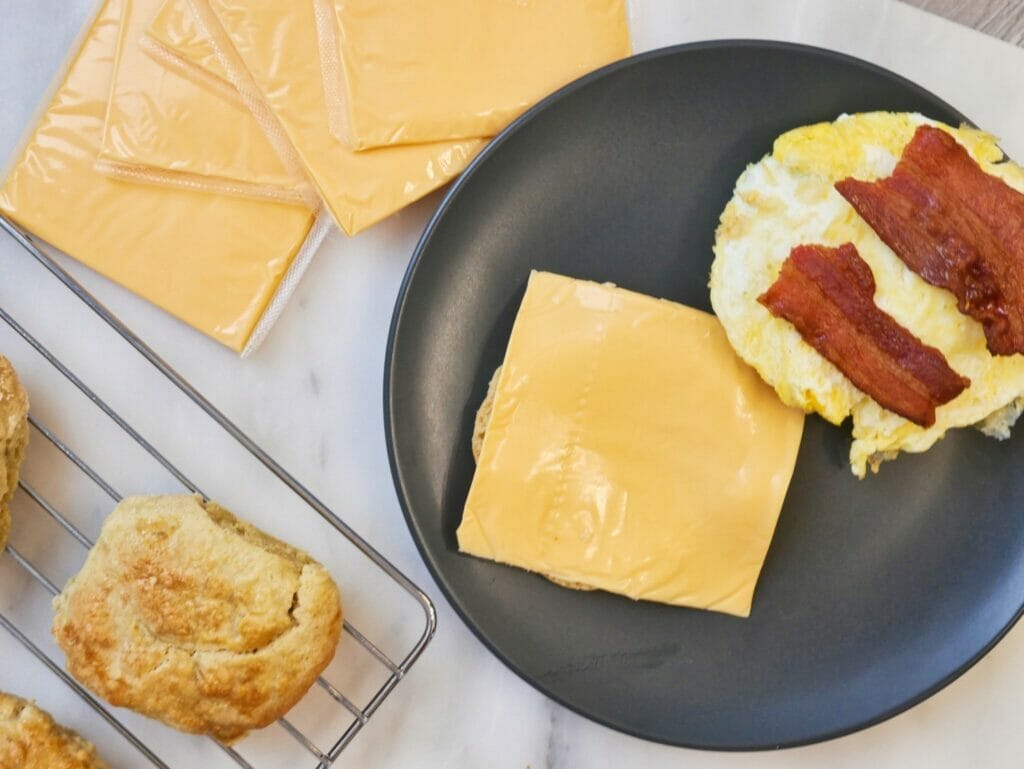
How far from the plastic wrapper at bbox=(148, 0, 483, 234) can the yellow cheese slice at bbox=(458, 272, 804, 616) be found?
0.37m

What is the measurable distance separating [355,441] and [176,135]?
0.75m

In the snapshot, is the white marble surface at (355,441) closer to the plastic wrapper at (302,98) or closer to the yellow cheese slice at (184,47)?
the plastic wrapper at (302,98)

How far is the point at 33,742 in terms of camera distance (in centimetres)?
188

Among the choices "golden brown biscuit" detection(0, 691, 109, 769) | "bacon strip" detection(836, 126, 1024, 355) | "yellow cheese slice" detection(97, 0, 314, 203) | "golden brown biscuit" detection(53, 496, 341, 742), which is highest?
"yellow cheese slice" detection(97, 0, 314, 203)

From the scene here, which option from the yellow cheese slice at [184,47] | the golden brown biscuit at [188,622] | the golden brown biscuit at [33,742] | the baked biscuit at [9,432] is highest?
the yellow cheese slice at [184,47]

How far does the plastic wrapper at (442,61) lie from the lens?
6.49 feet

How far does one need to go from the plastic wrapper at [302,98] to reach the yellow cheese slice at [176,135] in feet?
0.19

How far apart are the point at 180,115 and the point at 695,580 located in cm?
145

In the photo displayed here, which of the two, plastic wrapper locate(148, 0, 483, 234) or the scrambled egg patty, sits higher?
plastic wrapper locate(148, 0, 483, 234)

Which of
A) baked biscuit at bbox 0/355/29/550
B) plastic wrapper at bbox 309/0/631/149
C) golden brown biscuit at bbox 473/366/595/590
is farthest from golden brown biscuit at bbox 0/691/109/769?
plastic wrapper at bbox 309/0/631/149

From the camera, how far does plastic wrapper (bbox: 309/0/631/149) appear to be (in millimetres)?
1979

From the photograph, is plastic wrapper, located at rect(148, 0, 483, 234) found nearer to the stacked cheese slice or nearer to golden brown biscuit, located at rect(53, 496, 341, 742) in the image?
the stacked cheese slice

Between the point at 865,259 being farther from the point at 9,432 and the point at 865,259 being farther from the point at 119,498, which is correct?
the point at 9,432

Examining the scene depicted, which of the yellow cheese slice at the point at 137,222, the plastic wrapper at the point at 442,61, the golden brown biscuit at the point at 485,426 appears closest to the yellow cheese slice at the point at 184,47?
the yellow cheese slice at the point at 137,222
